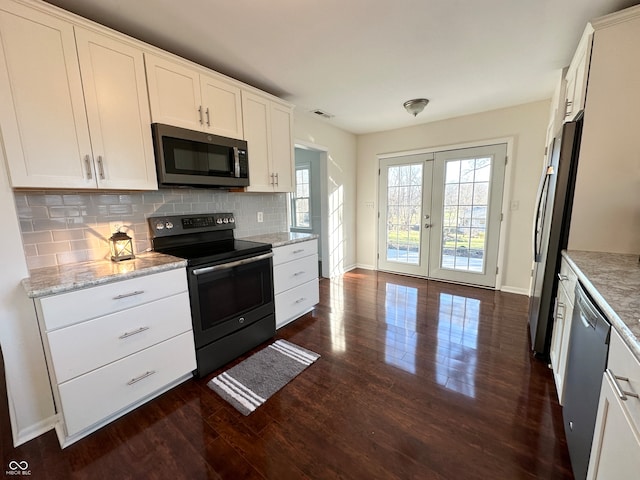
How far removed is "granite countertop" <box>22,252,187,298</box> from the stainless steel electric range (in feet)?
0.56

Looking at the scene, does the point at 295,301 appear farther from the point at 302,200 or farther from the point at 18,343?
the point at 302,200

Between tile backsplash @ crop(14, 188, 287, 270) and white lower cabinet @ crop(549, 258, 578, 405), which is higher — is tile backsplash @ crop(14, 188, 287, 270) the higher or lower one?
the higher one

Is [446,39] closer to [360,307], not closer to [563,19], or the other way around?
[563,19]

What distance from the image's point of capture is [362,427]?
1555 millimetres

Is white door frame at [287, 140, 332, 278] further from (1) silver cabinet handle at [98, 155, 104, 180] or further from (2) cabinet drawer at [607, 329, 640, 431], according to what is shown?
(2) cabinet drawer at [607, 329, 640, 431]

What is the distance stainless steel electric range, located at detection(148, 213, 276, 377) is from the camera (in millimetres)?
1928

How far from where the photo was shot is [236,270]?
2104 mm

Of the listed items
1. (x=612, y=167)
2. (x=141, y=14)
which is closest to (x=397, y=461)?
(x=612, y=167)

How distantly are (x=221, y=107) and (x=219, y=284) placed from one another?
147 cm

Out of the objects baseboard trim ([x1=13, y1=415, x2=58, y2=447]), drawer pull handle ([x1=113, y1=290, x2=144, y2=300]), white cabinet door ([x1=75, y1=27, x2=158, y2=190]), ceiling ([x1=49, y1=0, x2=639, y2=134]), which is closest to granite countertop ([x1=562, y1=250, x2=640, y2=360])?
ceiling ([x1=49, y1=0, x2=639, y2=134])

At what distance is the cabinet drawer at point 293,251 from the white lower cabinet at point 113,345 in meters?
0.88

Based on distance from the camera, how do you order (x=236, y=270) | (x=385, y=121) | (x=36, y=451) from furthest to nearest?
1. (x=385, y=121)
2. (x=236, y=270)
3. (x=36, y=451)

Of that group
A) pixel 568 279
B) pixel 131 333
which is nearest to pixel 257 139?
pixel 131 333

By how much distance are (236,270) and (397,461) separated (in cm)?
156
